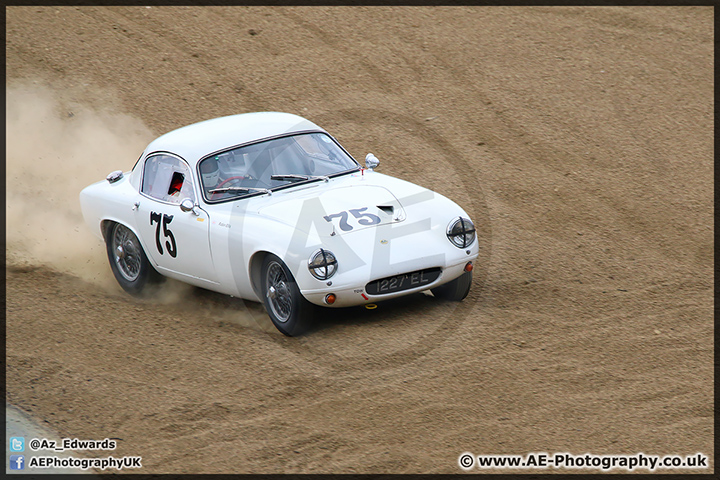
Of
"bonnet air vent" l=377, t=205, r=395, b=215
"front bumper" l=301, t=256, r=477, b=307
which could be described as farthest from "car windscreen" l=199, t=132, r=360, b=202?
"front bumper" l=301, t=256, r=477, b=307

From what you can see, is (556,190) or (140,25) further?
(140,25)

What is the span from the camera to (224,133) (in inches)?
317

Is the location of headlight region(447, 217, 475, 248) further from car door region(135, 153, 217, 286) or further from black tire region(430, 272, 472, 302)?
car door region(135, 153, 217, 286)

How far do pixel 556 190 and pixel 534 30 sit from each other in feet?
17.3

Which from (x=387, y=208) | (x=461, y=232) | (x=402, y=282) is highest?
(x=387, y=208)

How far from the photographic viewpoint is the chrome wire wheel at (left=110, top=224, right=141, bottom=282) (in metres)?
8.46

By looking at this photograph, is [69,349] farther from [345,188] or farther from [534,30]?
[534,30]

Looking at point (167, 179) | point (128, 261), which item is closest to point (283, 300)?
point (167, 179)

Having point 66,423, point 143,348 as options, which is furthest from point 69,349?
point 66,423

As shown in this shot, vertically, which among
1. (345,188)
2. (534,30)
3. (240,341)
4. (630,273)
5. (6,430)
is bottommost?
(6,430)

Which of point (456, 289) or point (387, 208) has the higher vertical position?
point (387, 208)

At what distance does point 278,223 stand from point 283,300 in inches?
25.8

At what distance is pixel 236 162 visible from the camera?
781 cm

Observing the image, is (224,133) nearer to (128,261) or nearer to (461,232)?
(128,261)
